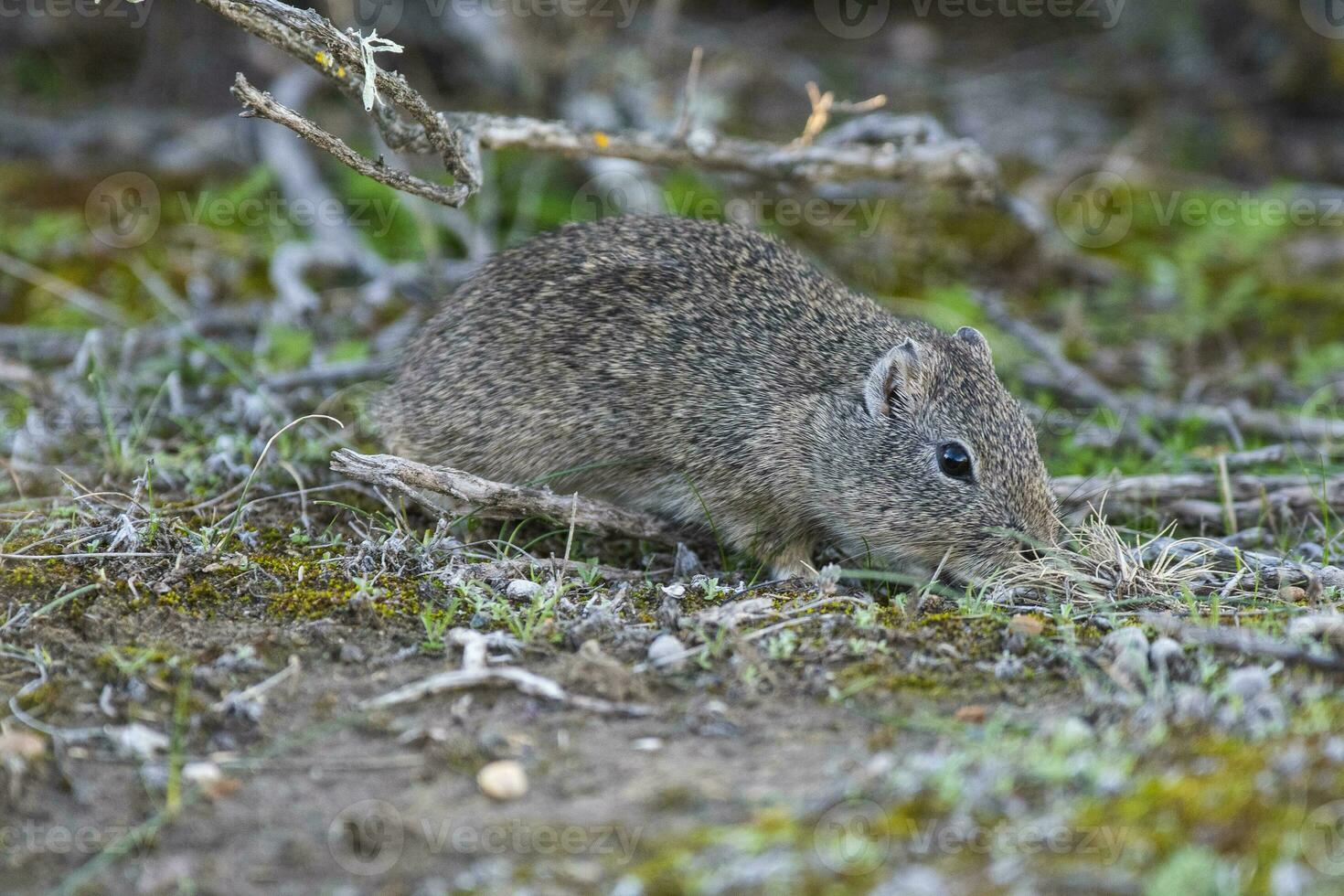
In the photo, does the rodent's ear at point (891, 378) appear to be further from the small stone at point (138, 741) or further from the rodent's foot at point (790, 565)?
the small stone at point (138, 741)

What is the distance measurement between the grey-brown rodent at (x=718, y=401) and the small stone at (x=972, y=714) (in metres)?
1.58

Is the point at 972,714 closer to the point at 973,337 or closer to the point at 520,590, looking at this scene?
the point at 520,590

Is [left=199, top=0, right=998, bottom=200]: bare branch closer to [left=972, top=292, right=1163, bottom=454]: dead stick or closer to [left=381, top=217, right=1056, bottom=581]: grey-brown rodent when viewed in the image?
[left=381, top=217, right=1056, bottom=581]: grey-brown rodent

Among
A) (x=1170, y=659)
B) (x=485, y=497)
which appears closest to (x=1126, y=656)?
(x=1170, y=659)

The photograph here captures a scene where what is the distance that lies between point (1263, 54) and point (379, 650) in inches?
414

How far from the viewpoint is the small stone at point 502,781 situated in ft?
12.5

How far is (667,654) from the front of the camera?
466cm

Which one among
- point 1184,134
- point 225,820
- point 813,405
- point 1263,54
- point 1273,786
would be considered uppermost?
point 1263,54

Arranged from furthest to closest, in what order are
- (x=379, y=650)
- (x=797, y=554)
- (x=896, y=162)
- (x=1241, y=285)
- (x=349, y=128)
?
1. (x=349, y=128)
2. (x=1241, y=285)
3. (x=896, y=162)
4. (x=797, y=554)
5. (x=379, y=650)

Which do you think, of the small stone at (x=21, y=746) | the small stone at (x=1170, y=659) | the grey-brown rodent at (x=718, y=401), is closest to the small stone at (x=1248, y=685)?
the small stone at (x=1170, y=659)

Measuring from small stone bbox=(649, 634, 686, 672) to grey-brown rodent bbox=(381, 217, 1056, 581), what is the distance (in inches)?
58.4

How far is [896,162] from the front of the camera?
7.79 m

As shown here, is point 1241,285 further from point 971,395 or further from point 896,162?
point 971,395

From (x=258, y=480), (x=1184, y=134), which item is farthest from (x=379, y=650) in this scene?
(x=1184, y=134)
